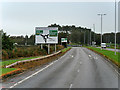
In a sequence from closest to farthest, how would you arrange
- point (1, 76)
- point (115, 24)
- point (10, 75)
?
point (1, 76), point (10, 75), point (115, 24)

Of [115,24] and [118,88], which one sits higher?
[115,24]

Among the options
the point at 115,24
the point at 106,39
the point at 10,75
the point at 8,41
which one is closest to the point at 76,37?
the point at 106,39

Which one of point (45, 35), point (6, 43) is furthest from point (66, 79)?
point (6, 43)

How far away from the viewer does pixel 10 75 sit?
19.4 metres

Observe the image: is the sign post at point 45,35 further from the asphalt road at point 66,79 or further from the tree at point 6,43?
the asphalt road at point 66,79

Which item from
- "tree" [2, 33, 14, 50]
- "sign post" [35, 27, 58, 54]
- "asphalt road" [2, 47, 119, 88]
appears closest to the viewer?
"asphalt road" [2, 47, 119, 88]

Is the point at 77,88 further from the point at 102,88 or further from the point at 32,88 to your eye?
the point at 32,88

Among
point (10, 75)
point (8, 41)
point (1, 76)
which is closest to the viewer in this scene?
point (1, 76)

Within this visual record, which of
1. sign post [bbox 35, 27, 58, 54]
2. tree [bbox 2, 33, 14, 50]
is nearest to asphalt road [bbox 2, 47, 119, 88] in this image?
sign post [bbox 35, 27, 58, 54]

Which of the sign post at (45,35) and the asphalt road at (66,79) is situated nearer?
the asphalt road at (66,79)

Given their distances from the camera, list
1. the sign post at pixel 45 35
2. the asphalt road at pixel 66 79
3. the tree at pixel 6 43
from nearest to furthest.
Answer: the asphalt road at pixel 66 79 → the sign post at pixel 45 35 → the tree at pixel 6 43

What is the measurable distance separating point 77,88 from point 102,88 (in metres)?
1.73

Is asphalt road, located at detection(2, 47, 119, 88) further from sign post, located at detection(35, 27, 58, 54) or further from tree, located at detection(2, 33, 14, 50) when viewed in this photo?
tree, located at detection(2, 33, 14, 50)

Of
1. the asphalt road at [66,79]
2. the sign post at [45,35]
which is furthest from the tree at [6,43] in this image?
the asphalt road at [66,79]
